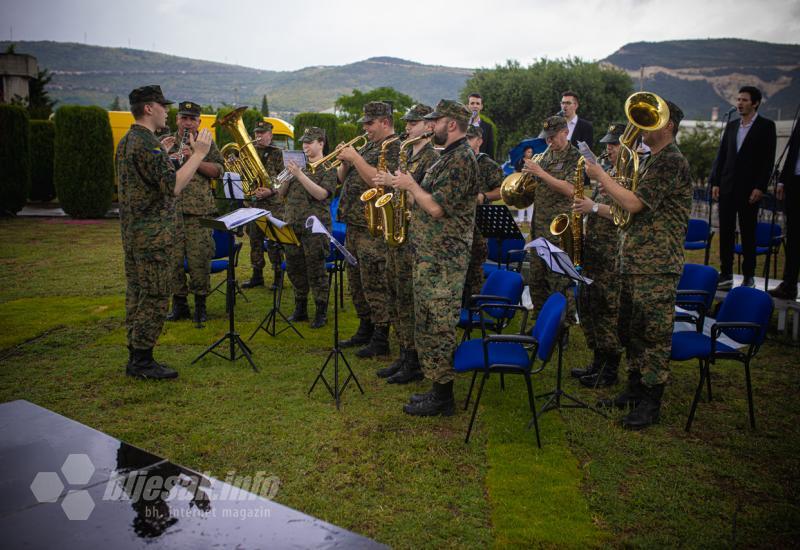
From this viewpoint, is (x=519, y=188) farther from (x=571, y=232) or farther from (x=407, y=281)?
(x=407, y=281)

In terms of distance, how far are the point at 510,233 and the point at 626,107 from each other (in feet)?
9.12

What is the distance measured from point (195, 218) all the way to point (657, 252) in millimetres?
5845

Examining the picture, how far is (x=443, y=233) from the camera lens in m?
4.93

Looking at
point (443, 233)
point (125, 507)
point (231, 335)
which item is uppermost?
point (443, 233)

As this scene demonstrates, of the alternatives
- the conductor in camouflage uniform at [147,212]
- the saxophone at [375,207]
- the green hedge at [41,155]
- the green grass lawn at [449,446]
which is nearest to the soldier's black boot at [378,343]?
the green grass lawn at [449,446]

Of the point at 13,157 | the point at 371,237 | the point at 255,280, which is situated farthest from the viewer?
the point at 13,157

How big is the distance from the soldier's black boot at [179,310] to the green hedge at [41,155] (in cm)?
1597

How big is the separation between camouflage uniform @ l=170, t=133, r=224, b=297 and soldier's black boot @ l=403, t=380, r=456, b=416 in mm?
4083

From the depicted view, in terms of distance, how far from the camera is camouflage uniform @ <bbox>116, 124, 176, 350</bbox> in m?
5.57

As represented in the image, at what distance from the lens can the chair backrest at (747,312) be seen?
4859 mm

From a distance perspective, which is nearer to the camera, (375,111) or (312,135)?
(375,111)

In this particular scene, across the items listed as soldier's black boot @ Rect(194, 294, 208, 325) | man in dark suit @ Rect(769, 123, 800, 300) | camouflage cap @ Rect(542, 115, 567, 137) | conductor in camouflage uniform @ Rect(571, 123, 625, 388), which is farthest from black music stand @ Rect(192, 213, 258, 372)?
man in dark suit @ Rect(769, 123, 800, 300)

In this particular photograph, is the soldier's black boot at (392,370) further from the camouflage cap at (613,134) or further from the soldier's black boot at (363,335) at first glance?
the camouflage cap at (613,134)

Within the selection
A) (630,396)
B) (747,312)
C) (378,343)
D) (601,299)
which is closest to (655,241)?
(747,312)
